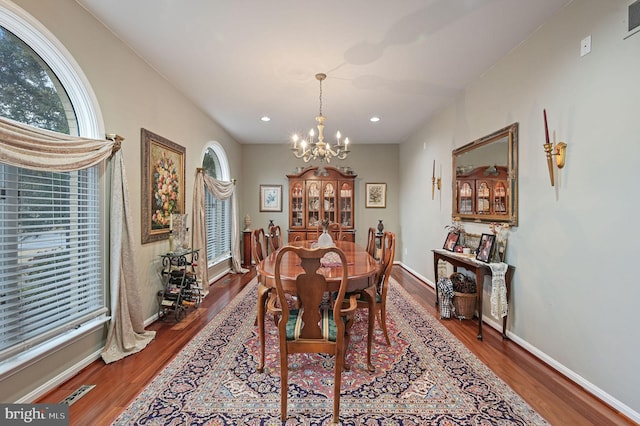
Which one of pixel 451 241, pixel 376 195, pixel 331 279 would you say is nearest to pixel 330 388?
pixel 331 279

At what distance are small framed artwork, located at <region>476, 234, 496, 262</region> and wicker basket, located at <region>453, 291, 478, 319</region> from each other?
1.54 feet

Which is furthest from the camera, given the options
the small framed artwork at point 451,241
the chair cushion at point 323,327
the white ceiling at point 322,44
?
the small framed artwork at point 451,241

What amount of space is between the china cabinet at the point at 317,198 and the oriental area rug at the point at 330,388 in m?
3.52

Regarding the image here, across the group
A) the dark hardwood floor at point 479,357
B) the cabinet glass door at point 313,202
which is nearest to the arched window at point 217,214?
the cabinet glass door at point 313,202

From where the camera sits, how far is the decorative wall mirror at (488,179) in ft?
8.52

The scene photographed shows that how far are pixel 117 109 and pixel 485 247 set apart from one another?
3752mm

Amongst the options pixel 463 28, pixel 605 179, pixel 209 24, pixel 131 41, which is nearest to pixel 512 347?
pixel 605 179

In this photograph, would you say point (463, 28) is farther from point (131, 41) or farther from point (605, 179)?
point (131, 41)

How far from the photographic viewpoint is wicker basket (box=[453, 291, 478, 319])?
3.00 metres

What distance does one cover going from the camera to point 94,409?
5.46ft

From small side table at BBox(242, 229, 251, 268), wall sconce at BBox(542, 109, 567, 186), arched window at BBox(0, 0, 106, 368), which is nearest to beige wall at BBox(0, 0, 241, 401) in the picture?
arched window at BBox(0, 0, 106, 368)

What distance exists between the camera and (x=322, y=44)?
2439 mm

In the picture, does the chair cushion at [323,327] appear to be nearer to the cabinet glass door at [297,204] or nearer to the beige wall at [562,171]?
the beige wall at [562,171]

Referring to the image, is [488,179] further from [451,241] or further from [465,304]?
[465,304]
